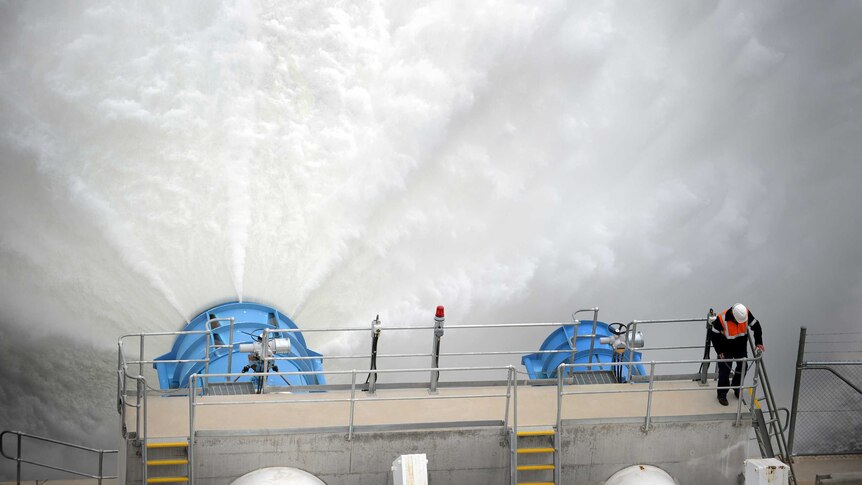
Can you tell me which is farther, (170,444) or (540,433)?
(540,433)

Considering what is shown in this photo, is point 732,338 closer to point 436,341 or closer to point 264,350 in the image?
point 436,341

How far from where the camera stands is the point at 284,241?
20594mm


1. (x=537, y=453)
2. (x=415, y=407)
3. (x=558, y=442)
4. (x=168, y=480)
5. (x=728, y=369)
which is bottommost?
(x=168, y=480)

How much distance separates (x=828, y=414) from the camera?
67.9 ft

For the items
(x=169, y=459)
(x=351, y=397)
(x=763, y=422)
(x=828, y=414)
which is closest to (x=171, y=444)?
(x=169, y=459)

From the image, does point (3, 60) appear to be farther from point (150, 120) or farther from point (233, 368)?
point (233, 368)

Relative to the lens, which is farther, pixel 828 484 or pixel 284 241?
pixel 284 241

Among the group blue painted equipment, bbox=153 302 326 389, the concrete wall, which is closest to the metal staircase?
the concrete wall

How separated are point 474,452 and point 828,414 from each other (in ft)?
41.7

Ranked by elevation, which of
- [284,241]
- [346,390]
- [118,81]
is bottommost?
[346,390]

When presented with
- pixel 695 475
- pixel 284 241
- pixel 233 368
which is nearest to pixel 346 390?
pixel 233 368

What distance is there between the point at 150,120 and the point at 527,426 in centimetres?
1287

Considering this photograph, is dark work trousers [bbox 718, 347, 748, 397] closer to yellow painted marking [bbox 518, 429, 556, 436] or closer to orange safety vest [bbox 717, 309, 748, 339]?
orange safety vest [bbox 717, 309, 748, 339]

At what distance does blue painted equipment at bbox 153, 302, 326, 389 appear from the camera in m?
12.4
